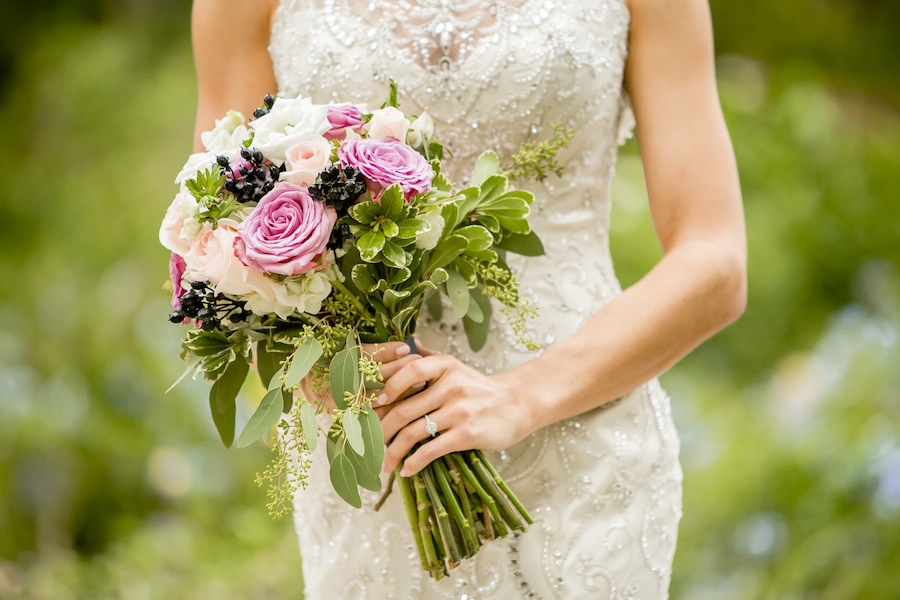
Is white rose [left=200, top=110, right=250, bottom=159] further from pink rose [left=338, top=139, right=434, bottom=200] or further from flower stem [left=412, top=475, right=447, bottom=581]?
flower stem [left=412, top=475, right=447, bottom=581]

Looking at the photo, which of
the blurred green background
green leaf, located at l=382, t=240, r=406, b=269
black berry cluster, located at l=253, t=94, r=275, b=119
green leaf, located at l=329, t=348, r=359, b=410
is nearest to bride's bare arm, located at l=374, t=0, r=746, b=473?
green leaf, located at l=329, t=348, r=359, b=410

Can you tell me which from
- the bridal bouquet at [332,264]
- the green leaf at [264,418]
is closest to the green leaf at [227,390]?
the bridal bouquet at [332,264]

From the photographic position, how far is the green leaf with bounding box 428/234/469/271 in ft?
4.94

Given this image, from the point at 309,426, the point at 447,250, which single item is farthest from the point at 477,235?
the point at 309,426

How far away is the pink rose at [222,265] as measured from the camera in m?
1.41

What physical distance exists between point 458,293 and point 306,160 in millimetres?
305

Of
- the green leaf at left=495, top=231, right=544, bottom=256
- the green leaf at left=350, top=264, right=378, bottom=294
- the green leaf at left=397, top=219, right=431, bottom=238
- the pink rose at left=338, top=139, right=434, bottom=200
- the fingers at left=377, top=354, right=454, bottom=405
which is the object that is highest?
the pink rose at left=338, top=139, right=434, bottom=200

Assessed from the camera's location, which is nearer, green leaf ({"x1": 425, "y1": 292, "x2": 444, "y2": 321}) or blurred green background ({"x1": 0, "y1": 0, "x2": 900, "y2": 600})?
green leaf ({"x1": 425, "y1": 292, "x2": 444, "y2": 321})

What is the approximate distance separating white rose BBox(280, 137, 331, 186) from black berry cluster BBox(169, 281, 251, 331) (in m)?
0.18

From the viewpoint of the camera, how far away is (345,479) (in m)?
1.50

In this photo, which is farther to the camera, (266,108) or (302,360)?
(266,108)

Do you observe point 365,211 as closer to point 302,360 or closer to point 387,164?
point 387,164

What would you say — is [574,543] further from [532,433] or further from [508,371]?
[508,371]

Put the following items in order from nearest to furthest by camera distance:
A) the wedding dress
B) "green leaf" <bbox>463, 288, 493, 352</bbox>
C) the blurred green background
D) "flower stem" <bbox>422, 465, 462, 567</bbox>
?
"flower stem" <bbox>422, 465, 462, 567</bbox>, "green leaf" <bbox>463, 288, 493, 352</bbox>, the wedding dress, the blurred green background
